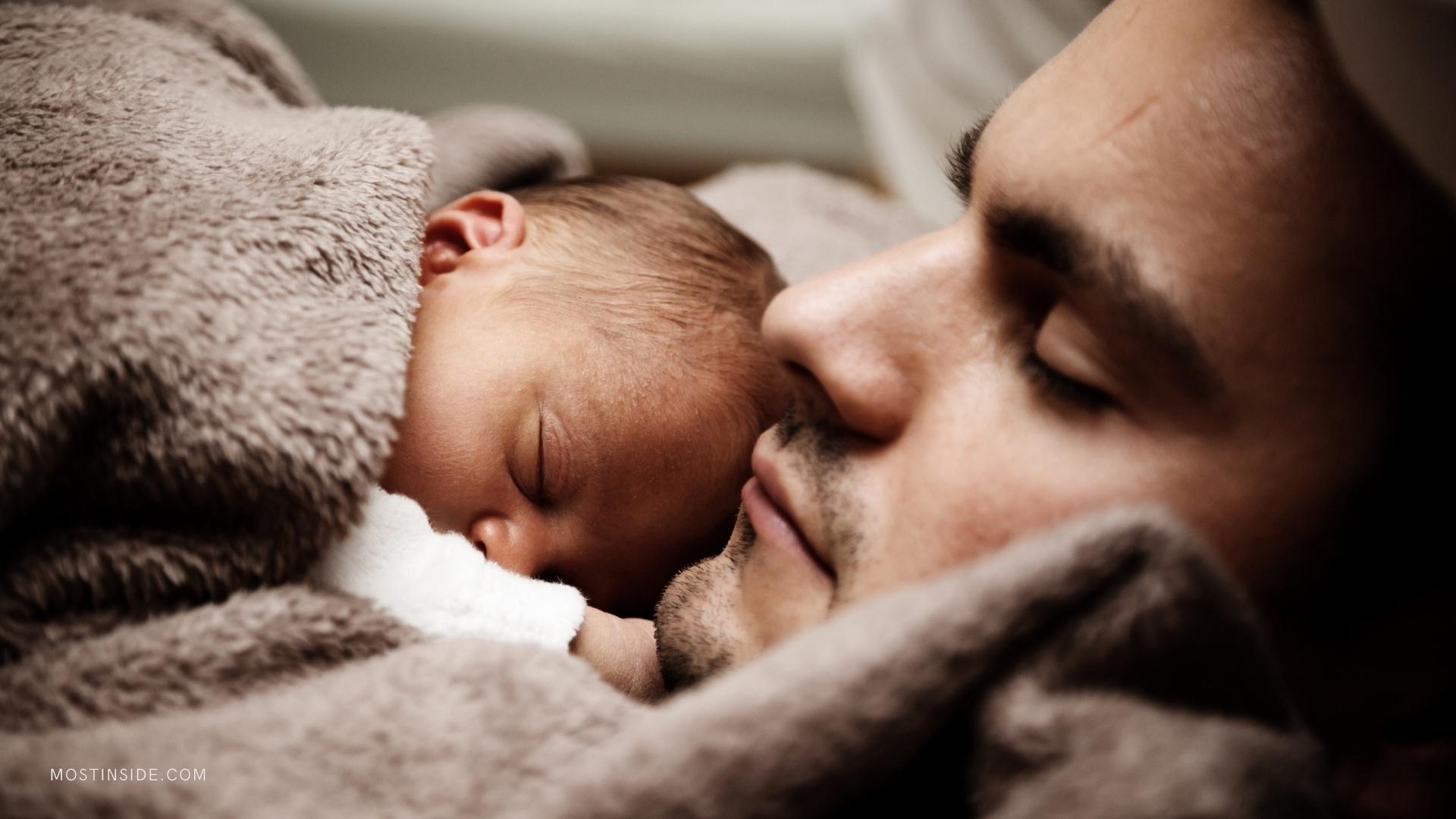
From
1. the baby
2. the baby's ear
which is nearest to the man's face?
the baby

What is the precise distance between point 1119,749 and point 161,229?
724 mm

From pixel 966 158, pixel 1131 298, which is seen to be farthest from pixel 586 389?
pixel 1131 298

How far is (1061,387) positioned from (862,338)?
0.48ft

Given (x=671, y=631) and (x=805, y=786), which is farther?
(x=671, y=631)

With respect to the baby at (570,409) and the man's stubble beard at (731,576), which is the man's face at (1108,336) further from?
the baby at (570,409)

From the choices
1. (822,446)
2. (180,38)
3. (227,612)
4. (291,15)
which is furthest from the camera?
(291,15)

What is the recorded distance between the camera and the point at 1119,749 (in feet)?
1.47

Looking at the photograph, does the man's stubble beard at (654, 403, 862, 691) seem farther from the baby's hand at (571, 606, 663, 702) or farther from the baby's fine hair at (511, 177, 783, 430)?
the baby's fine hair at (511, 177, 783, 430)

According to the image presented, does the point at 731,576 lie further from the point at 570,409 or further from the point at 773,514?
the point at 570,409

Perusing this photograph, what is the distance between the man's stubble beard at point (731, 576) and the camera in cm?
67

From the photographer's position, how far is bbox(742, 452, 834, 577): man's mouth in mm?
709

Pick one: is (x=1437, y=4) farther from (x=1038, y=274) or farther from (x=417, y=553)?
(x=417, y=553)

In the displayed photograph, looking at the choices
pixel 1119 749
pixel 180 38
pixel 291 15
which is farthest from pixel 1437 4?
pixel 291 15

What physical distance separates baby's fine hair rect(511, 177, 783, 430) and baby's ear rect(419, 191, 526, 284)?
2 centimetres
